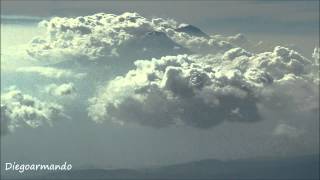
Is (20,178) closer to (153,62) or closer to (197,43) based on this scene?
(153,62)

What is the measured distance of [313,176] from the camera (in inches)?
562

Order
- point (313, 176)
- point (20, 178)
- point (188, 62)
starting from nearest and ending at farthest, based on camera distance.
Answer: point (20, 178)
point (188, 62)
point (313, 176)

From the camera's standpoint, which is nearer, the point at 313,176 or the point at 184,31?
the point at 184,31

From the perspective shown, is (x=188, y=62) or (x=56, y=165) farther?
(x=188, y=62)

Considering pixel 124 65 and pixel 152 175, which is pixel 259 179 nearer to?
pixel 152 175

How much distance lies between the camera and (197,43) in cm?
1310

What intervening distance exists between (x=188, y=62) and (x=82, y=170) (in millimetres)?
3587

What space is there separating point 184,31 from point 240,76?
1.75 m

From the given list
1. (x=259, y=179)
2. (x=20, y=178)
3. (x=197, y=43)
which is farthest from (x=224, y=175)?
(x=20, y=178)

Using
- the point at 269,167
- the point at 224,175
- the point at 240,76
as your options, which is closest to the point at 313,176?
the point at 269,167

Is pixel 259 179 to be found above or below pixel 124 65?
below

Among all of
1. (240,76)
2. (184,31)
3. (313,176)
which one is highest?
(184,31)

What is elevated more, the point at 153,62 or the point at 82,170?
the point at 153,62

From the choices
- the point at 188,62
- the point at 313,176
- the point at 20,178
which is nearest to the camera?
Result: the point at 20,178
